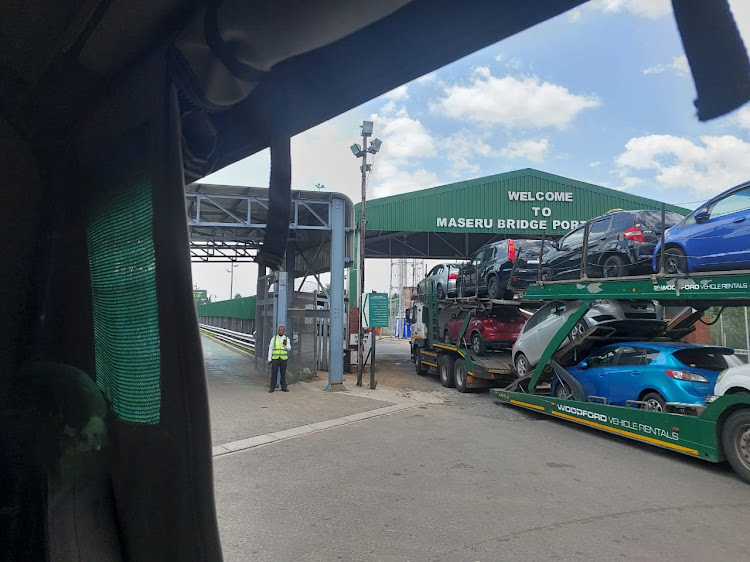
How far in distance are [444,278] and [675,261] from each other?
927cm

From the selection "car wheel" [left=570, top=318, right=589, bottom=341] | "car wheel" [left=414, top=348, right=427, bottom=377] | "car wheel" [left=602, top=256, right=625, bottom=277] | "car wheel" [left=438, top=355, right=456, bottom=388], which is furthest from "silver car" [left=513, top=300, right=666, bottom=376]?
"car wheel" [left=414, top=348, right=427, bottom=377]

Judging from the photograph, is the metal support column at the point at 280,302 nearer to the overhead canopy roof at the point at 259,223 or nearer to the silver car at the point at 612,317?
the overhead canopy roof at the point at 259,223

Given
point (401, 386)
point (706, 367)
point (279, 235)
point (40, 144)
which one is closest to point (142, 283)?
point (279, 235)

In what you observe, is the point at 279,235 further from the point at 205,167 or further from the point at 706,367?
the point at 706,367

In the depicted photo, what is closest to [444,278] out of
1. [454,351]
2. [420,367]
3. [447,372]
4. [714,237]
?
[454,351]

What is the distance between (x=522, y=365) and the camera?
11.8m

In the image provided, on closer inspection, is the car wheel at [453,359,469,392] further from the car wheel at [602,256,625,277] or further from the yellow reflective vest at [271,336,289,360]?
the car wheel at [602,256,625,277]

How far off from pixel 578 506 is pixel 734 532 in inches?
50.9

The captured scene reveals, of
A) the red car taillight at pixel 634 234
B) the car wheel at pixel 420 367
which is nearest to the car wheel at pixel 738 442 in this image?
the red car taillight at pixel 634 234

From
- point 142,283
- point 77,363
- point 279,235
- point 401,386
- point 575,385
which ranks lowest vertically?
point 401,386

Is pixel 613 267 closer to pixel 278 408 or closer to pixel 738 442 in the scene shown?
pixel 738 442

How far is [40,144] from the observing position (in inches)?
61.4

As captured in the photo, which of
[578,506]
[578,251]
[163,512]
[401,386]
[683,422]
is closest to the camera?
[163,512]

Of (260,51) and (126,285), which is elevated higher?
(260,51)
